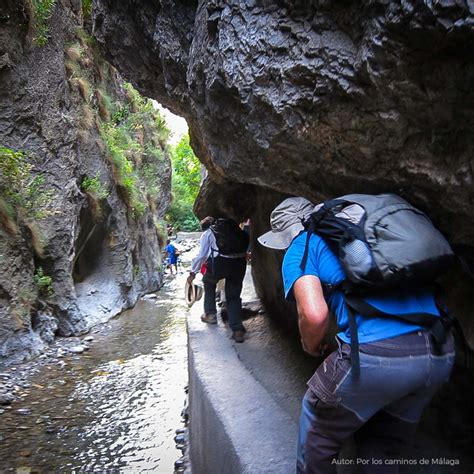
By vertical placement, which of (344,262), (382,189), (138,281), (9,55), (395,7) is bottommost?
(138,281)

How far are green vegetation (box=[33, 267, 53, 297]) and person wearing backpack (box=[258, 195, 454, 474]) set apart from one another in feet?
25.6

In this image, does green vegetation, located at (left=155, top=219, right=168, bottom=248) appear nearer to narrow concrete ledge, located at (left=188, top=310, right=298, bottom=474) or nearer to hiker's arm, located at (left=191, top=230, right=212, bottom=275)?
hiker's arm, located at (left=191, top=230, right=212, bottom=275)

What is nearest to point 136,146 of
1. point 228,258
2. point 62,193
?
point 62,193

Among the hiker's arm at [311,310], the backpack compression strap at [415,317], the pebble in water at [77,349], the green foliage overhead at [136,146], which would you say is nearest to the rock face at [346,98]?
the backpack compression strap at [415,317]

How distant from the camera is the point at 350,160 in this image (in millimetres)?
2555

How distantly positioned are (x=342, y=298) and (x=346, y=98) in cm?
113

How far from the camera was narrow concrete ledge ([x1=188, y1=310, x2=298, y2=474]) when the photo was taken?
8.10 ft

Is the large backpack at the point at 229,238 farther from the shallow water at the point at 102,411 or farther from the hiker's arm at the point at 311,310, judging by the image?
the hiker's arm at the point at 311,310

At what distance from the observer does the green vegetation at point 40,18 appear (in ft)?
29.7

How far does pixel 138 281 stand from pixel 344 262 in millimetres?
13813

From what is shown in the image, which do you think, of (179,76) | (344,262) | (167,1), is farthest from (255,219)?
(344,262)

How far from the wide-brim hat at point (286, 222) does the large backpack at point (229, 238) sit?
8.40ft

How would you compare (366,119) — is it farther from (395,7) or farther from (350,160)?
(395,7)

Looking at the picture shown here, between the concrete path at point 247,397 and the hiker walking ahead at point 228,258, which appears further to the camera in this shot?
the hiker walking ahead at point 228,258
